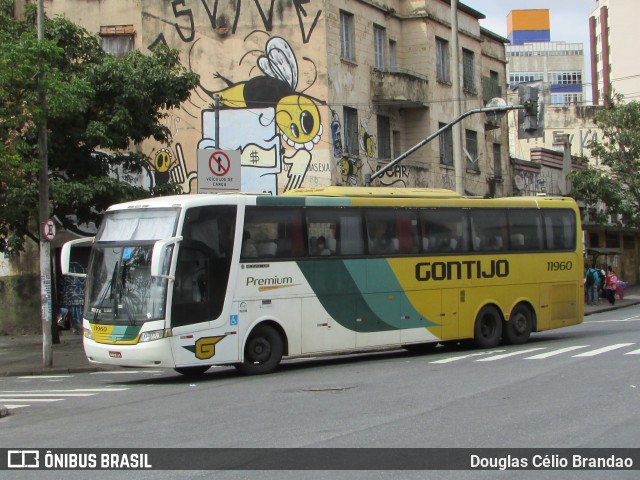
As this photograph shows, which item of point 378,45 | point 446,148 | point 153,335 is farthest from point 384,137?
point 153,335

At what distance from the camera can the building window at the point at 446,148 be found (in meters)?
37.7

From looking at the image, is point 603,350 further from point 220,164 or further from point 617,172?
point 617,172

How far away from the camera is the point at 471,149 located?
40625 millimetres

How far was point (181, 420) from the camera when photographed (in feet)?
37.6

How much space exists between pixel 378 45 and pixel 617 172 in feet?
67.2

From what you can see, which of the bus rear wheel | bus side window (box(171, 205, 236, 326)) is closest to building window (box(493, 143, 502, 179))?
the bus rear wheel

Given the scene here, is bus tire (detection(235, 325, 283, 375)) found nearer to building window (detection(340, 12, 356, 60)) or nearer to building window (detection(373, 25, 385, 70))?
building window (detection(340, 12, 356, 60))

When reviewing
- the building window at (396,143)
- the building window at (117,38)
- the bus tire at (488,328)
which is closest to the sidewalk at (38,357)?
the bus tire at (488,328)

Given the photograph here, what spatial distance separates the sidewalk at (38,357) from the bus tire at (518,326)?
949 centimetres

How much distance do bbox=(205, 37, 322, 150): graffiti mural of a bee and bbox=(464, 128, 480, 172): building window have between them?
10712 millimetres

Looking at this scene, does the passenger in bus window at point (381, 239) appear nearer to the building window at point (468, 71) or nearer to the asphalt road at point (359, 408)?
the asphalt road at point (359, 408)

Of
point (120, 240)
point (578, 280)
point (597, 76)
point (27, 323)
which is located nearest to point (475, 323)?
point (578, 280)
